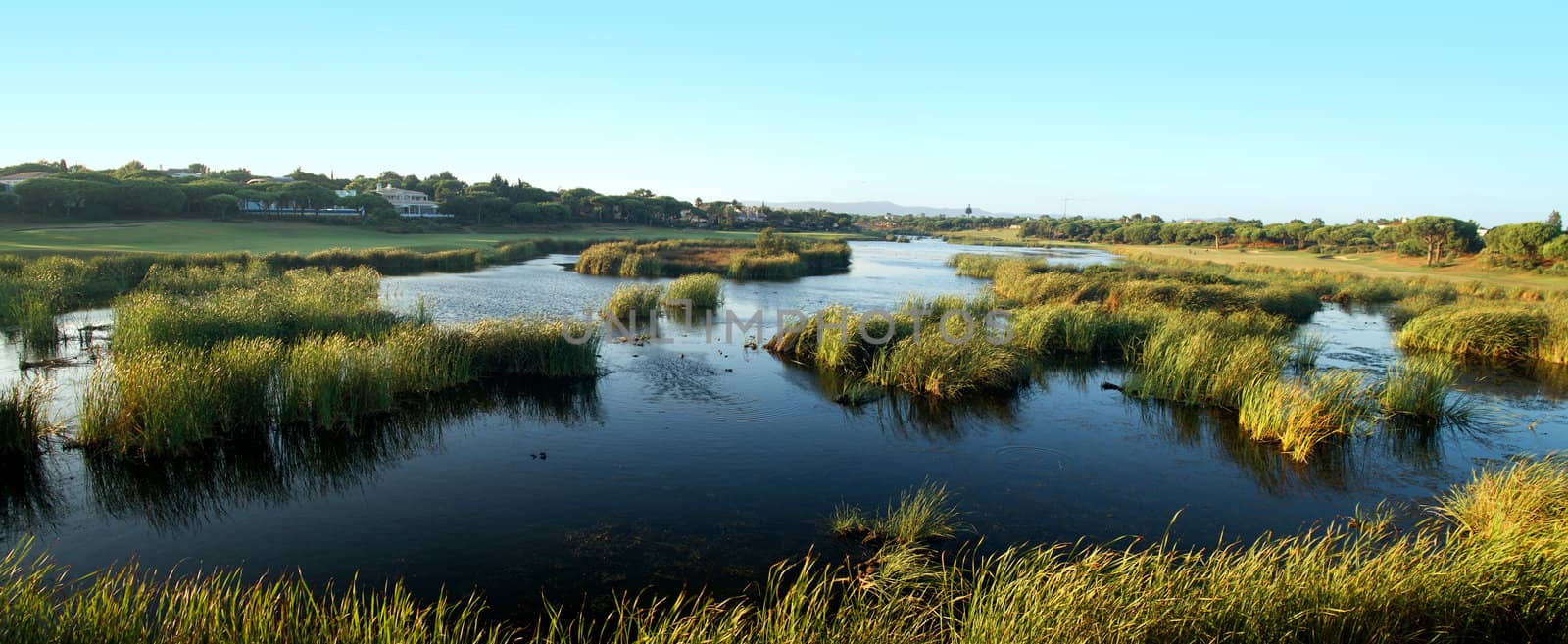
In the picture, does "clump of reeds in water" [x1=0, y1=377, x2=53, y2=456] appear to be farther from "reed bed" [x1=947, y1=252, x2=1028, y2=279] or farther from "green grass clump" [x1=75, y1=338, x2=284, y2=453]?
"reed bed" [x1=947, y1=252, x2=1028, y2=279]

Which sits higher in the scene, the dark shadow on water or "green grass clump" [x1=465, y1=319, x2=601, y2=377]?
"green grass clump" [x1=465, y1=319, x2=601, y2=377]

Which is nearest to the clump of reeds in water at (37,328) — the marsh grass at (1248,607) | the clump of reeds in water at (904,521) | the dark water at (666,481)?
the dark water at (666,481)

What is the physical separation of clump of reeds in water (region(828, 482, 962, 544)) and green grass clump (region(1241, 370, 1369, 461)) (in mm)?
7453

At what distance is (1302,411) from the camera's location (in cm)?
1395

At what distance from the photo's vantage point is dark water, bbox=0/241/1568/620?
9141 mm

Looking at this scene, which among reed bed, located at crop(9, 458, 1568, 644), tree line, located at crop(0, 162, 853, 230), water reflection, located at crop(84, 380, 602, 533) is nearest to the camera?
reed bed, located at crop(9, 458, 1568, 644)

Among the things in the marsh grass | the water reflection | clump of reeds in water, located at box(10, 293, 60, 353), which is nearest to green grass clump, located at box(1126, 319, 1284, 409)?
the marsh grass

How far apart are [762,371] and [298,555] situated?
1212 centimetres

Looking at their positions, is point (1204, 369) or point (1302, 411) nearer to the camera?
point (1302, 411)

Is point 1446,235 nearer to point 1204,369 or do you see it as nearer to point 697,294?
point 1204,369

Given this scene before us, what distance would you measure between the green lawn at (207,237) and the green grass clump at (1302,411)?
45238 mm

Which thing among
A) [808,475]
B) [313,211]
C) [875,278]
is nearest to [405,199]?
[313,211]

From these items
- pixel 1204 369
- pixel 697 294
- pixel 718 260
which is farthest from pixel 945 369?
pixel 718 260

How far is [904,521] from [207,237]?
187ft
